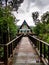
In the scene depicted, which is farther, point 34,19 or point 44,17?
point 34,19

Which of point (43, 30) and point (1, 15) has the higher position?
point (1, 15)

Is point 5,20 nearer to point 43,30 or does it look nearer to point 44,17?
point 43,30

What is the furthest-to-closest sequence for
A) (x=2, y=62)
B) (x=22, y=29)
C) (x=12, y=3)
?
(x=22, y=29) < (x=12, y=3) < (x=2, y=62)

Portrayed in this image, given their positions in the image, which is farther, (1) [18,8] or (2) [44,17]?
(2) [44,17]

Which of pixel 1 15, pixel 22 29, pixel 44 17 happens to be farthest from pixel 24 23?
pixel 1 15

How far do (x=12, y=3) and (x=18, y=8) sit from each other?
347 centimetres

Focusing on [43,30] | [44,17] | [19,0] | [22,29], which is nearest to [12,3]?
[19,0]

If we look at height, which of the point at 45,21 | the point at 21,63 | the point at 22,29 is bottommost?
the point at 22,29

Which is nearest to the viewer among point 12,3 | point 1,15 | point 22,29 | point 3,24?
point 3,24

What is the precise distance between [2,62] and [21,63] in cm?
137

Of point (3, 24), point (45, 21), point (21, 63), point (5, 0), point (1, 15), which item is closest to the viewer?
point (21, 63)

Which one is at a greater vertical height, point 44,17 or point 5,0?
point 5,0

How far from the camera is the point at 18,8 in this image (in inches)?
1769

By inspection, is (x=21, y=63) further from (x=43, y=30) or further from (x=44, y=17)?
(x=44, y=17)
